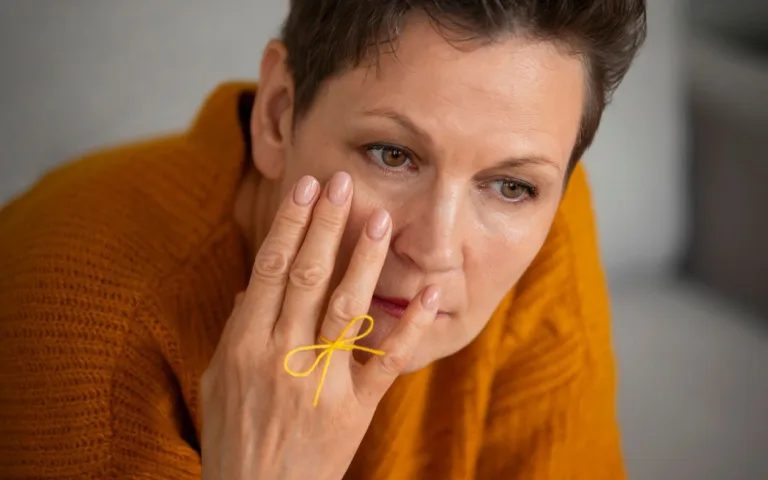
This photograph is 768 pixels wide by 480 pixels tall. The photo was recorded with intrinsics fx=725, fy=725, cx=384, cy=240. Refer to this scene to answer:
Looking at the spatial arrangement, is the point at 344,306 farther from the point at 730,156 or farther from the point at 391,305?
the point at 730,156

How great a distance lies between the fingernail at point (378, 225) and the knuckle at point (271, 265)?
0.30ft

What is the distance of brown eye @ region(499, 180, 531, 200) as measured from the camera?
0.76 m

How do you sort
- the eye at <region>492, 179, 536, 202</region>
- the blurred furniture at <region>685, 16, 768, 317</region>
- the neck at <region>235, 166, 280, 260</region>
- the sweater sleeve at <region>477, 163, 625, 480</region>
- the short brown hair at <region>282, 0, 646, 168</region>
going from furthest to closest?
the blurred furniture at <region>685, 16, 768, 317</region> → the sweater sleeve at <region>477, 163, 625, 480</region> → the neck at <region>235, 166, 280, 260</region> → the eye at <region>492, 179, 536, 202</region> → the short brown hair at <region>282, 0, 646, 168</region>

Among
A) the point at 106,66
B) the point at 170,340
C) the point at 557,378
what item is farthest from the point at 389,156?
the point at 106,66

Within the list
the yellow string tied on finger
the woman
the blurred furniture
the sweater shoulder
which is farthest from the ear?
the blurred furniture

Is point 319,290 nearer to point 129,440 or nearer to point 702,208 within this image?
point 129,440

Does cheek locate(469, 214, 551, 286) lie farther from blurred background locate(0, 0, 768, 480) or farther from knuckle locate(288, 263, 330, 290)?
blurred background locate(0, 0, 768, 480)

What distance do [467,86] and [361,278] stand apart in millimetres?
206

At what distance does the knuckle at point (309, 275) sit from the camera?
0.71 meters

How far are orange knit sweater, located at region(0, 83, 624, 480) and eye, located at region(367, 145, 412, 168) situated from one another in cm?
27

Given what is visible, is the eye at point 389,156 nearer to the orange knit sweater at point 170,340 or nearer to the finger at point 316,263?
the finger at point 316,263

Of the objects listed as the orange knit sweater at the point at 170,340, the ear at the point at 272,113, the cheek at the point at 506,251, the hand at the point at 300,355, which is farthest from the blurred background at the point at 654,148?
the cheek at the point at 506,251

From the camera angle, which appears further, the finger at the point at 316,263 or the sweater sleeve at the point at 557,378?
the sweater sleeve at the point at 557,378

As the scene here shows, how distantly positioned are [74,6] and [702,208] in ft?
4.41
